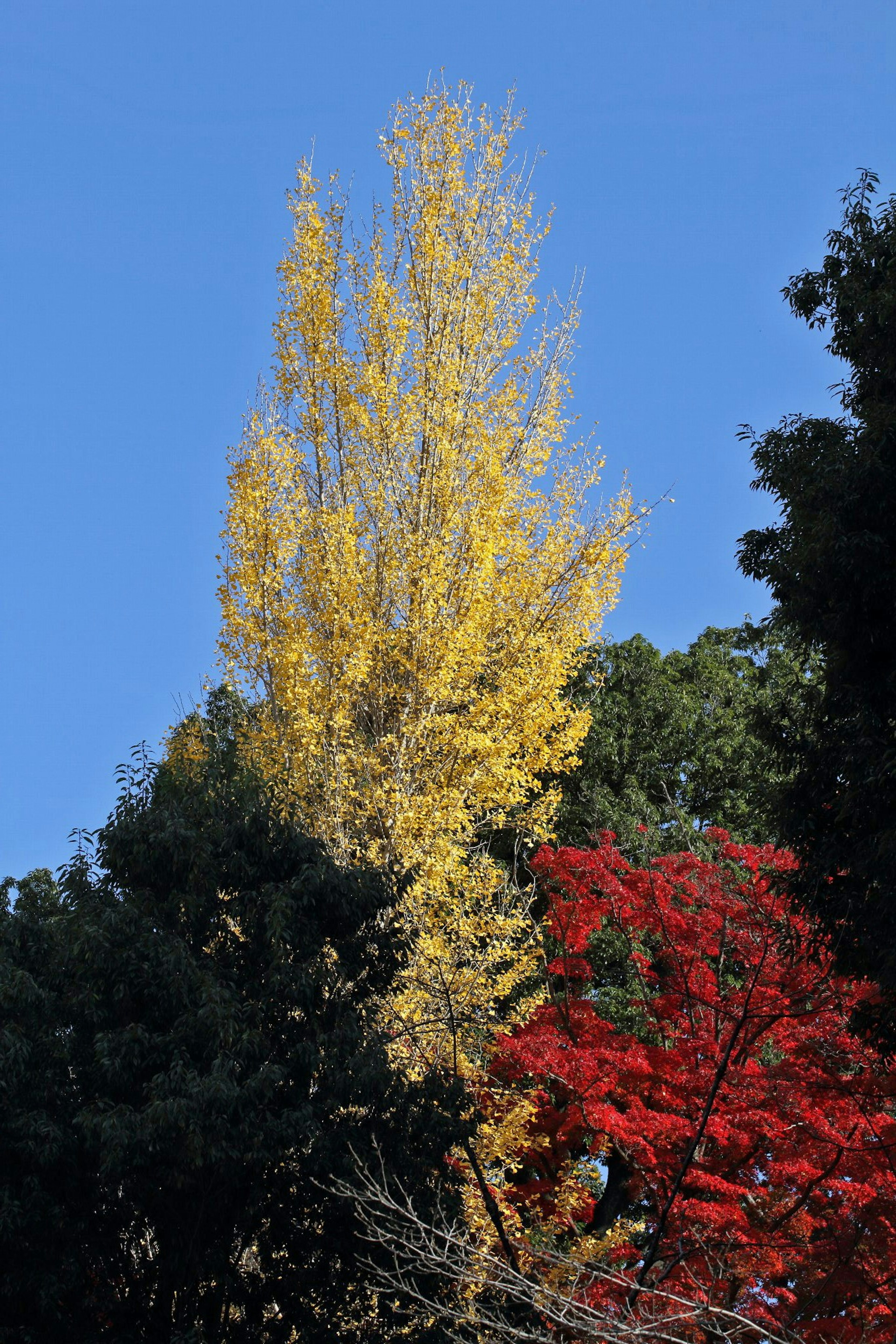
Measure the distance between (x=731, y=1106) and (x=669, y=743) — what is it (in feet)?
28.4

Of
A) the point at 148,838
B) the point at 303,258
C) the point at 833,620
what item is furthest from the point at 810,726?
the point at 303,258

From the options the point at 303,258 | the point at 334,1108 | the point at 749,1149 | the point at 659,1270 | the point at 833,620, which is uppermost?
the point at 303,258

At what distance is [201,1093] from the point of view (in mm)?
6762

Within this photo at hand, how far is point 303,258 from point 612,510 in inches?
152

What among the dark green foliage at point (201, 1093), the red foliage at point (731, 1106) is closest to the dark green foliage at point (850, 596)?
the red foliage at point (731, 1106)

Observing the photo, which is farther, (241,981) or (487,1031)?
(487,1031)

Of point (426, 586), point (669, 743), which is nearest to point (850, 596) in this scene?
point (426, 586)

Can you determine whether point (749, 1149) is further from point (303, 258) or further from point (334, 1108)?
point (303, 258)

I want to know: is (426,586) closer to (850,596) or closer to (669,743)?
(850,596)

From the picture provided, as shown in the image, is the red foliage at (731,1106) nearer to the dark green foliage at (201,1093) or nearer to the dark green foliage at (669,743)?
the dark green foliage at (201,1093)

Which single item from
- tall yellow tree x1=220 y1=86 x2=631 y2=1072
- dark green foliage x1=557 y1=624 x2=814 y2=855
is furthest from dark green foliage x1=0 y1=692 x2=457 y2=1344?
dark green foliage x1=557 y1=624 x2=814 y2=855

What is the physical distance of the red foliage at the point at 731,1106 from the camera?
358 inches

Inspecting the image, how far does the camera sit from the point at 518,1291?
4488 mm

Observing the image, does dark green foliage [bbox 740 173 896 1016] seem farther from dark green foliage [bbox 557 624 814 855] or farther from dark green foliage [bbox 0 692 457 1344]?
dark green foliage [bbox 557 624 814 855]
